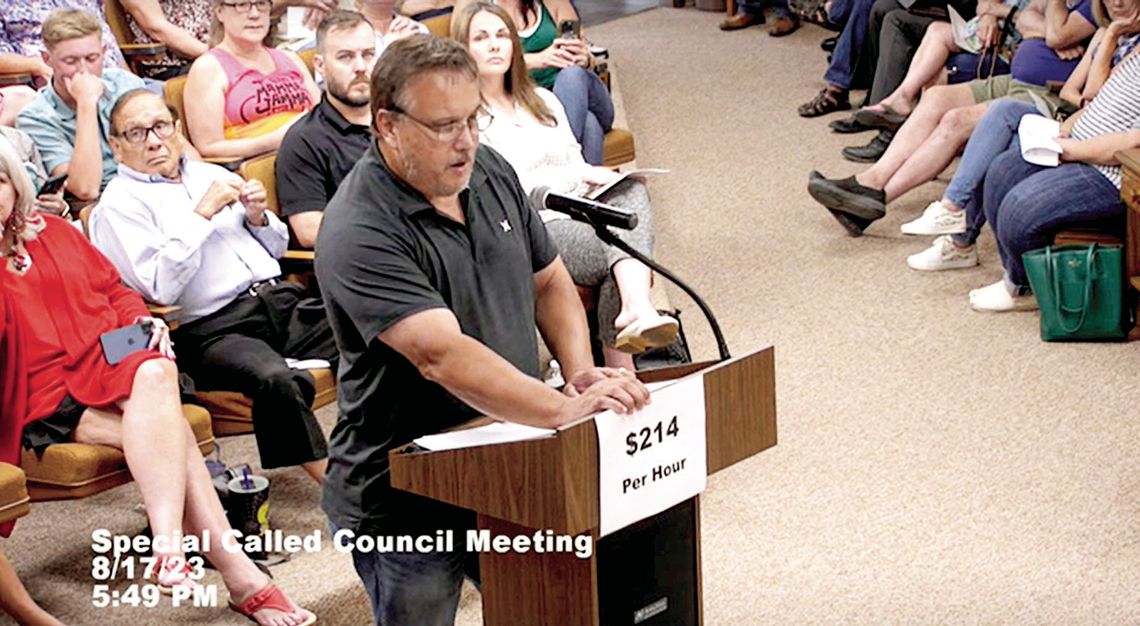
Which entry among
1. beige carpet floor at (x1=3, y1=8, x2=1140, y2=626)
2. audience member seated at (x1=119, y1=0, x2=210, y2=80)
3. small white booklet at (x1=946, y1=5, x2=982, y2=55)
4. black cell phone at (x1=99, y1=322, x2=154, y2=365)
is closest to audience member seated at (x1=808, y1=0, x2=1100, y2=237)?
beige carpet floor at (x1=3, y1=8, x2=1140, y2=626)

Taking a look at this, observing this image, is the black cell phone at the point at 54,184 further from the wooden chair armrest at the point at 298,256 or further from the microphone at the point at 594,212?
the microphone at the point at 594,212

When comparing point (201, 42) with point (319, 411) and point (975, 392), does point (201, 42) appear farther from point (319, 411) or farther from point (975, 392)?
point (975, 392)

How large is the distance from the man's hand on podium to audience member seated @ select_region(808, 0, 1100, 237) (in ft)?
12.5

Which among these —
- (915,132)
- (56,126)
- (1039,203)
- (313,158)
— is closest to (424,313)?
(313,158)

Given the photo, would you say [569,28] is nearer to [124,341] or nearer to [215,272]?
[215,272]

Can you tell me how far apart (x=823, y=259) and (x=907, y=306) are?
0.54m

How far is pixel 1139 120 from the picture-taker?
5.20 metres

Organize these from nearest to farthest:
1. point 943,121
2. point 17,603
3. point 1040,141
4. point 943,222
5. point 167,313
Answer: point 17,603 → point 167,313 → point 1040,141 → point 943,222 → point 943,121

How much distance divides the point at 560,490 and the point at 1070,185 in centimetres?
336

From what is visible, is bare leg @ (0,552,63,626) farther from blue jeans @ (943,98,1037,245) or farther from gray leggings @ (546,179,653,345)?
blue jeans @ (943,98,1037,245)

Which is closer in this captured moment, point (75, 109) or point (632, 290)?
point (632, 290)

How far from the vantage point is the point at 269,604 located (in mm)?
3633

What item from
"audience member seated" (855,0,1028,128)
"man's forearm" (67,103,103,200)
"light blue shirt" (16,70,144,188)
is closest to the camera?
"man's forearm" (67,103,103,200)

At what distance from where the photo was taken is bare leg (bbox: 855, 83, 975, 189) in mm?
6246
